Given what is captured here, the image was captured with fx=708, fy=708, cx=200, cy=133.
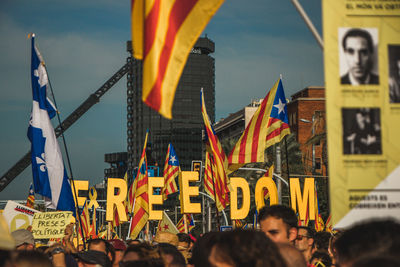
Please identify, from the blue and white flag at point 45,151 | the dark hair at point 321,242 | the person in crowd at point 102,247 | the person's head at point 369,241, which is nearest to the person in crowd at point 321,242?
the dark hair at point 321,242

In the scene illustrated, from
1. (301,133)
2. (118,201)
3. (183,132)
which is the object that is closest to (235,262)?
(118,201)

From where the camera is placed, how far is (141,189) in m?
22.0

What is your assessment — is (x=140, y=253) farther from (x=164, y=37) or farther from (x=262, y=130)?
(x=262, y=130)

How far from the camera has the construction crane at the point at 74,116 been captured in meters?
96.1

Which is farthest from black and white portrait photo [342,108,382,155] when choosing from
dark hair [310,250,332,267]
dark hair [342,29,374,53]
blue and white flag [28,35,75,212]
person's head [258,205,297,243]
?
blue and white flag [28,35,75,212]

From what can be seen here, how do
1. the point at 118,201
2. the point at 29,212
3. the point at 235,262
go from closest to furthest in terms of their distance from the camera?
1. the point at 235,262
2. the point at 29,212
3. the point at 118,201

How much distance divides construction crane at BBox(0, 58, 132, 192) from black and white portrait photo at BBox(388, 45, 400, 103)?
81.8 metres

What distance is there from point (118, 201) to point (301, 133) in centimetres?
5310

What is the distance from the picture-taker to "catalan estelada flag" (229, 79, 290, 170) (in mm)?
13409

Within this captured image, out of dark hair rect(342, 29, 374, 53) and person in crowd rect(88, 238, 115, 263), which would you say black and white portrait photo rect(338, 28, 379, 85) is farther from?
person in crowd rect(88, 238, 115, 263)

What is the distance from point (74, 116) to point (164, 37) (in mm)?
109487

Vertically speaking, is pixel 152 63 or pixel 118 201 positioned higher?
pixel 152 63

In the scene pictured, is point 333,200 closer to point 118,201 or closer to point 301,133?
point 118,201

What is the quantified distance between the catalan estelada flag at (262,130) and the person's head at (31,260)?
930 centimetres
